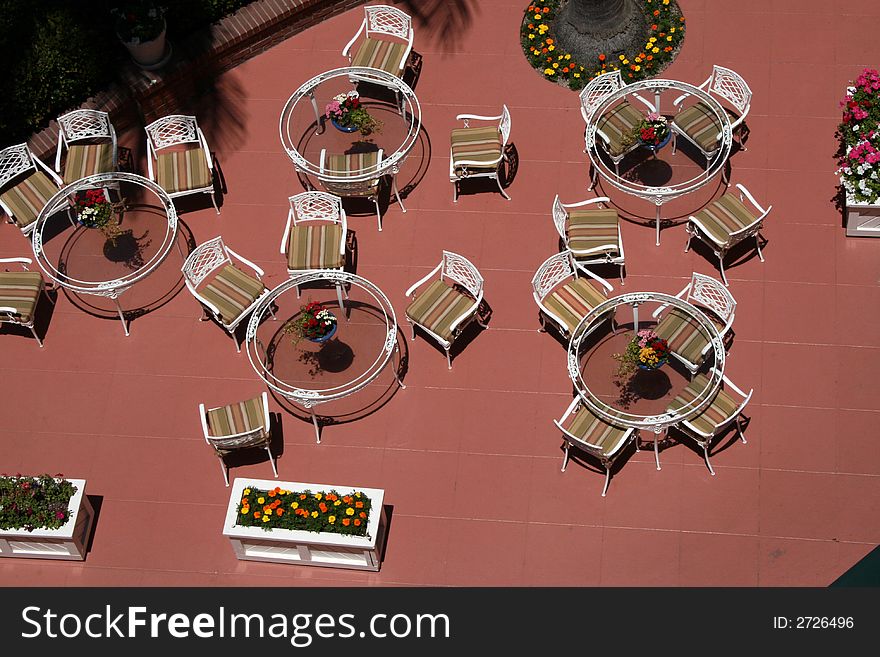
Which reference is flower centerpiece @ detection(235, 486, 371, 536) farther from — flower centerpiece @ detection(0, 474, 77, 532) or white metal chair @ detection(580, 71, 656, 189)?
white metal chair @ detection(580, 71, 656, 189)

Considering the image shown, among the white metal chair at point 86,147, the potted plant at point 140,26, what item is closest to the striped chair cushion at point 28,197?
the white metal chair at point 86,147

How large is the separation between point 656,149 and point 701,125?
2.37ft

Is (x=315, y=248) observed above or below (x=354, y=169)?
below

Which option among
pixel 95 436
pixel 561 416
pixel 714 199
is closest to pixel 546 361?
pixel 561 416

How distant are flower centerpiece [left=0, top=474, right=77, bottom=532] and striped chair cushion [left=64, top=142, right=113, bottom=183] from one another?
5.06 metres

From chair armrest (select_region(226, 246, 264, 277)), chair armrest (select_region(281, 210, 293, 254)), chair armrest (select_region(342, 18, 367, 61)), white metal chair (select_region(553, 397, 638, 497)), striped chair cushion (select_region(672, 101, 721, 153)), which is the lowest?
white metal chair (select_region(553, 397, 638, 497))

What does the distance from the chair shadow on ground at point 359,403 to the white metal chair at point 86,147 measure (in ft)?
14.8

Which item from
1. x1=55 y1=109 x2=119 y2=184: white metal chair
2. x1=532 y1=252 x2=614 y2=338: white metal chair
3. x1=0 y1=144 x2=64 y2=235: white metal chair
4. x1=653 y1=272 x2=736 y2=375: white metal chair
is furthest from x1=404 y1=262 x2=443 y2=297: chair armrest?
x1=0 y1=144 x2=64 y2=235: white metal chair

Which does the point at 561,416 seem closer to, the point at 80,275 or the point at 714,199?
the point at 714,199

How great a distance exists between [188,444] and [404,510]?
3061mm

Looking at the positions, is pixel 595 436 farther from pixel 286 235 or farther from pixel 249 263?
pixel 249 263

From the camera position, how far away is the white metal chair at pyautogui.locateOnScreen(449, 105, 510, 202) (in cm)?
1933

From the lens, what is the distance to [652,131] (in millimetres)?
19078

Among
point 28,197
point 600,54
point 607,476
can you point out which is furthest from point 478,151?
point 28,197
